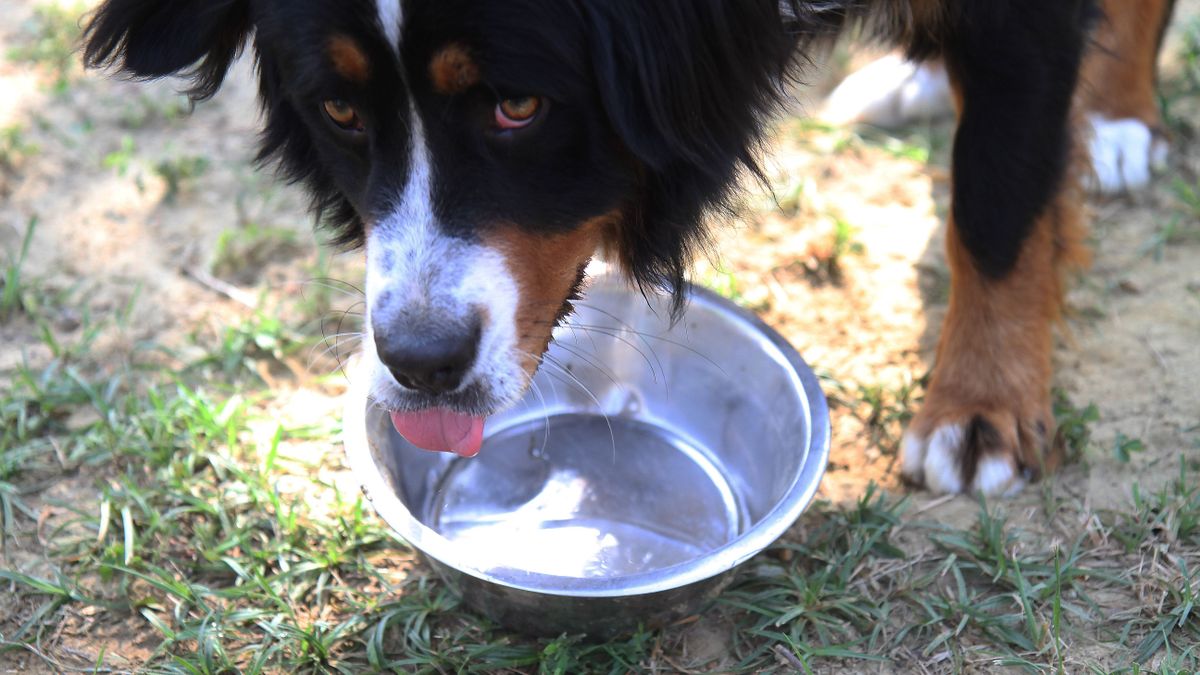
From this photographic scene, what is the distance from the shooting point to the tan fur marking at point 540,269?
2.04 meters

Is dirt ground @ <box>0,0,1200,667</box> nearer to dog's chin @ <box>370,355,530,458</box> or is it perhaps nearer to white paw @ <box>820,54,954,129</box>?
white paw @ <box>820,54,954,129</box>

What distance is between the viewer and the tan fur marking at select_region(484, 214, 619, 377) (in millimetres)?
2043

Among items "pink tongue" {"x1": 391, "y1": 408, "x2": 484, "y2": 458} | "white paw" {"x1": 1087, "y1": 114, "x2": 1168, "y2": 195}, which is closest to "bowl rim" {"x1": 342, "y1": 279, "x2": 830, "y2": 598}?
"pink tongue" {"x1": 391, "y1": 408, "x2": 484, "y2": 458}

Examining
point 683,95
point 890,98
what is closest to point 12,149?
point 683,95

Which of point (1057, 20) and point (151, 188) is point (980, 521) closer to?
point (1057, 20)

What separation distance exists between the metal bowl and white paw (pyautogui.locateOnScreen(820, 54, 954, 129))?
1.57 meters

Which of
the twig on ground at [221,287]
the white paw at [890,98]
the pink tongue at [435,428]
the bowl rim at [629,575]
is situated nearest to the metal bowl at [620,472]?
the bowl rim at [629,575]

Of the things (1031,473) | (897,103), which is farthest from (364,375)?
(897,103)

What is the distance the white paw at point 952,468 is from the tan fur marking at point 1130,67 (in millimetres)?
1362

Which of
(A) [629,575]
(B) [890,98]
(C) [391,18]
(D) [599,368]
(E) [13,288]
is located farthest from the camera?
(B) [890,98]

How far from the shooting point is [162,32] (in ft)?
7.55

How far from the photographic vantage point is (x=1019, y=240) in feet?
9.05

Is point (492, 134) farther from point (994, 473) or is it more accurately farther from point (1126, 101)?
point (1126, 101)

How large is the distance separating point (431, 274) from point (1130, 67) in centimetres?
269
